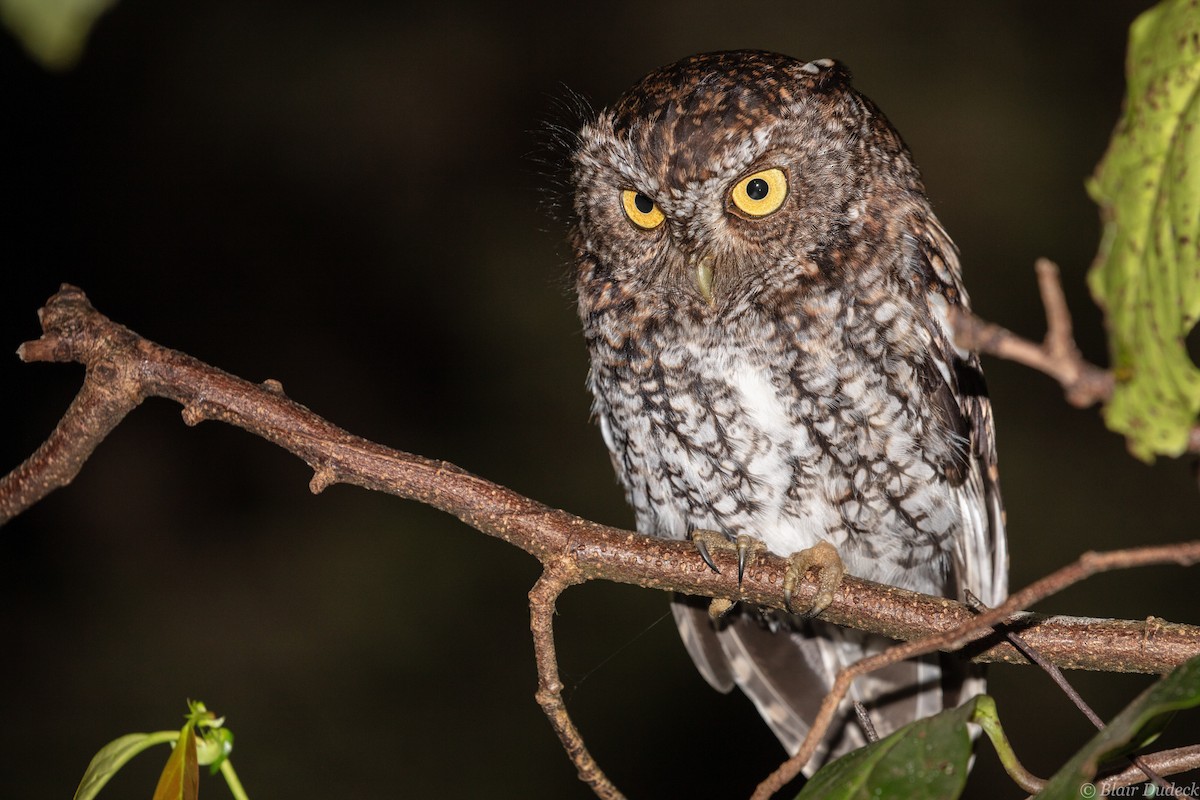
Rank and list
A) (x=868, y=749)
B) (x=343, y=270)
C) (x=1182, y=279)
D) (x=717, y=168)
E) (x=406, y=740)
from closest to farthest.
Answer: (x=1182, y=279) < (x=868, y=749) < (x=717, y=168) < (x=406, y=740) < (x=343, y=270)

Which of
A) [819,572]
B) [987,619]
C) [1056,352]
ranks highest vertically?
[819,572]

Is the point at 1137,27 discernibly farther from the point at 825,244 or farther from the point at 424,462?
the point at 825,244

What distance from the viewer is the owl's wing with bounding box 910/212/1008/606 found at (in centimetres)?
222

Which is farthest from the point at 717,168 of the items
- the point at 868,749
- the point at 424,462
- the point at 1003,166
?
the point at 1003,166

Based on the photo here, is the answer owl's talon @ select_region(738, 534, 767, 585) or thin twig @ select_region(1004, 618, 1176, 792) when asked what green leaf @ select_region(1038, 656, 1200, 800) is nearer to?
thin twig @ select_region(1004, 618, 1176, 792)

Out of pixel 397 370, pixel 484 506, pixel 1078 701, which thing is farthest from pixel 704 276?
pixel 397 370

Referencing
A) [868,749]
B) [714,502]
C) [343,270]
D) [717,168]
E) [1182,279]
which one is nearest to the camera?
[1182,279]

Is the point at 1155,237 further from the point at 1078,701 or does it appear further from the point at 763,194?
the point at 763,194

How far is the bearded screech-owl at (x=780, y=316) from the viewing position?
209 cm

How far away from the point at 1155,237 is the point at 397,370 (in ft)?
15.7

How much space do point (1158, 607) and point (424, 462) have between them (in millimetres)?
4656

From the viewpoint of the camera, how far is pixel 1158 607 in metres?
5.13

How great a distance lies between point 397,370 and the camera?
525 cm

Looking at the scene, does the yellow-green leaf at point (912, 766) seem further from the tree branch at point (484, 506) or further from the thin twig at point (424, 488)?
the thin twig at point (424, 488)
